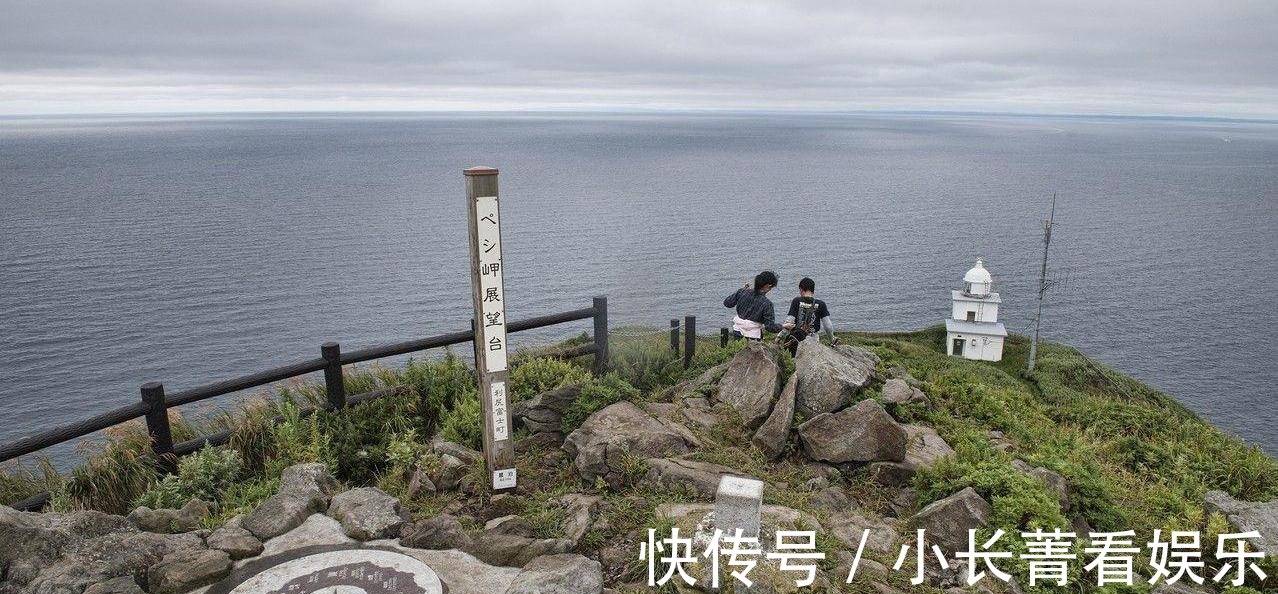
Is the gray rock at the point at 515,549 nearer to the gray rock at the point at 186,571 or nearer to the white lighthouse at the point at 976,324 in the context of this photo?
the gray rock at the point at 186,571

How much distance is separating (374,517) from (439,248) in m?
52.3

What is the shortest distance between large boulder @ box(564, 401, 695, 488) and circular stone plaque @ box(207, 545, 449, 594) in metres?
2.14

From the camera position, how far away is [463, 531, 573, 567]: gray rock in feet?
21.4

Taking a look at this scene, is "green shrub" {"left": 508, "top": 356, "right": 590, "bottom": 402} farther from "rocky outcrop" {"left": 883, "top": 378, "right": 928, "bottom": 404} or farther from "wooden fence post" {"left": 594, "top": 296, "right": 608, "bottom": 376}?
"rocky outcrop" {"left": 883, "top": 378, "right": 928, "bottom": 404}

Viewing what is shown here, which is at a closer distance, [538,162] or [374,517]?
[374,517]

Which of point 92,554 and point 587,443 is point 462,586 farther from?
point 92,554

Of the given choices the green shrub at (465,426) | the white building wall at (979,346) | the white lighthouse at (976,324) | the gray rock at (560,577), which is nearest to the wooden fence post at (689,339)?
the green shrub at (465,426)

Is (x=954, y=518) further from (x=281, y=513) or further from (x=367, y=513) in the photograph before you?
(x=281, y=513)

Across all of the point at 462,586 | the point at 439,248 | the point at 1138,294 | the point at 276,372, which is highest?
the point at 276,372

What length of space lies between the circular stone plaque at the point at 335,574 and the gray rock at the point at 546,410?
2.80 m

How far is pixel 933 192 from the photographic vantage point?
360 feet

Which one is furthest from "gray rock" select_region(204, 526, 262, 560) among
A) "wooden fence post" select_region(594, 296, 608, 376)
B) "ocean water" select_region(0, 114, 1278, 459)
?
"ocean water" select_region(0, 114, 1278, 459)

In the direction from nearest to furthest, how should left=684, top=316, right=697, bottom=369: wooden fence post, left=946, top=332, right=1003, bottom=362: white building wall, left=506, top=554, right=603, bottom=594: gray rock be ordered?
left=506, top=554, right=603, bottom=594: gray rock
left=684, top=316, right=697, bottom=369: wooden fence post
left=946, top=332, right=1003, bottom=362: white building wall

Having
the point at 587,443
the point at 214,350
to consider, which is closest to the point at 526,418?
the point at 587,443
